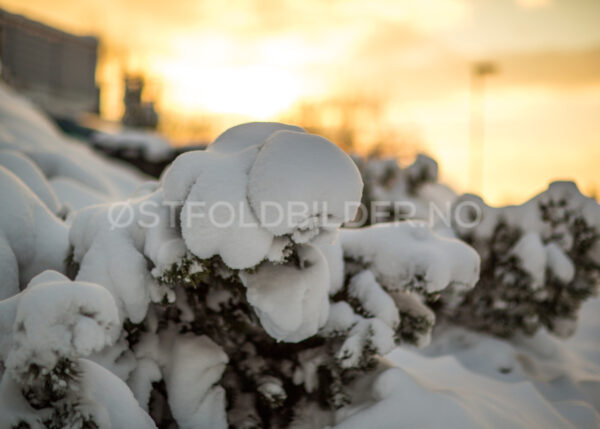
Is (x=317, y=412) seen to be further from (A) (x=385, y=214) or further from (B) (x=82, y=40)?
(B) (x=82, y=40)

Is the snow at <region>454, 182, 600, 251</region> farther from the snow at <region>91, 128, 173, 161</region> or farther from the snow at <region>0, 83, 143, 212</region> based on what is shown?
the snow at <region>91, 128, 173, 161</region>

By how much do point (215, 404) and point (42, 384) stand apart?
105cm

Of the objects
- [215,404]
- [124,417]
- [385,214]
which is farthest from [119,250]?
[385,214]

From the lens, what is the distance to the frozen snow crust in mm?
1900

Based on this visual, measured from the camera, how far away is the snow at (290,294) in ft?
7.47

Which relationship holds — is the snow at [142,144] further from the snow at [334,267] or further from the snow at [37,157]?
the snow at [334,267]

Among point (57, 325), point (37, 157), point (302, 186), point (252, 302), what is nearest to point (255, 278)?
point (252, 302)

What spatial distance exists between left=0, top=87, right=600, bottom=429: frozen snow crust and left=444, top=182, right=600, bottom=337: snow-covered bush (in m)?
0.02

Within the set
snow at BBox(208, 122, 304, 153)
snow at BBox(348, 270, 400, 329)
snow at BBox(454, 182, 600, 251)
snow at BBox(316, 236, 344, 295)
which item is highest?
snow at BBox(208, 122, 304, 153)

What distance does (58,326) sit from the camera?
175 centimetres

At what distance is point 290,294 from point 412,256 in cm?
98

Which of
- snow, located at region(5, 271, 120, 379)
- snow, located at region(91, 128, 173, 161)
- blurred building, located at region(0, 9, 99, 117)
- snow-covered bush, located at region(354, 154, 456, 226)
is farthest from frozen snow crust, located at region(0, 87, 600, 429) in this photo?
blurred building, located at region(0, 9, 99, 117)

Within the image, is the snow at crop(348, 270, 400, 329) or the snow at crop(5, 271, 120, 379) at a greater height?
the snow at crop(5, 271, 120, 379)

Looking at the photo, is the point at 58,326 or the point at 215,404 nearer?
the point at 58,326
